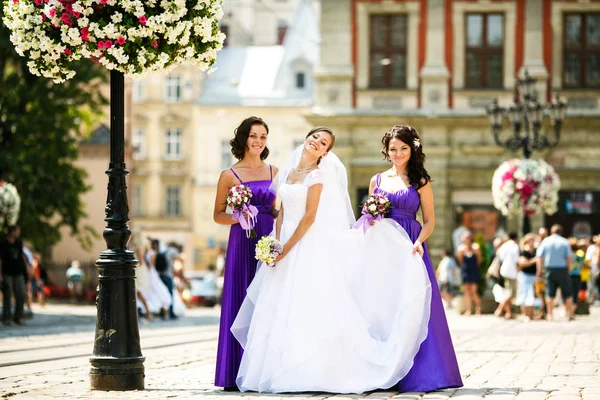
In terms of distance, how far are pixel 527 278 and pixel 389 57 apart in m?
15.4

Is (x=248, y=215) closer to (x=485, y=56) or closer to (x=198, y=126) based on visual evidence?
(x=485, y=56)

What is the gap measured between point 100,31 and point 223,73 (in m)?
59.5

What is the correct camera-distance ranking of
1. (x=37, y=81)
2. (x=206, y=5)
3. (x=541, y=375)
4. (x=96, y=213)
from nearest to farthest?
(x=206, y=5), (x=541, y=375), (x=37, y=81), (x=96, y=213)

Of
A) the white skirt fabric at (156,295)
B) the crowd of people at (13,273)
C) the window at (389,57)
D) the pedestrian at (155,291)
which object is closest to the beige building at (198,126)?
the window at (389,57)

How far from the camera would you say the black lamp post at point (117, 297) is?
10266 millimetres

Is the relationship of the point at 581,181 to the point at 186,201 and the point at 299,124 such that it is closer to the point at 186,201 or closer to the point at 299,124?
the point at 299,124

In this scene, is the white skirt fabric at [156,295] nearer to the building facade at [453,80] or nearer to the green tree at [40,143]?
the green tree at [40,143]

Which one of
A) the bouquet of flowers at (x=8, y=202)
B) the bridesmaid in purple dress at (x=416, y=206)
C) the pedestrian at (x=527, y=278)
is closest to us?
the bridesmaid in purple dress at (x=416, y=206)

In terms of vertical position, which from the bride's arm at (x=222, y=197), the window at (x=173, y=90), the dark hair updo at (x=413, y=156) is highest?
the window at (x=173, y=90)

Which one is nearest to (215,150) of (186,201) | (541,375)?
(186,201)

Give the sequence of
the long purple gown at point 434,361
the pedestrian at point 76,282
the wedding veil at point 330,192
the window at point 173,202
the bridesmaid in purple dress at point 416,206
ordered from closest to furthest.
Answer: the long purple gown at point 434,361, the bridesmaid in purple dress at point 416,206, the wedding veil at point 330,192, the pedestrian at point 76,282, the window at point 173,202

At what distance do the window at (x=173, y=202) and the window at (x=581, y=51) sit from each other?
1254 inches

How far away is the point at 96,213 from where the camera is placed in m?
50.2

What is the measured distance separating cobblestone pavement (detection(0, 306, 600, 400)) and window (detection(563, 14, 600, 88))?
657 inches
